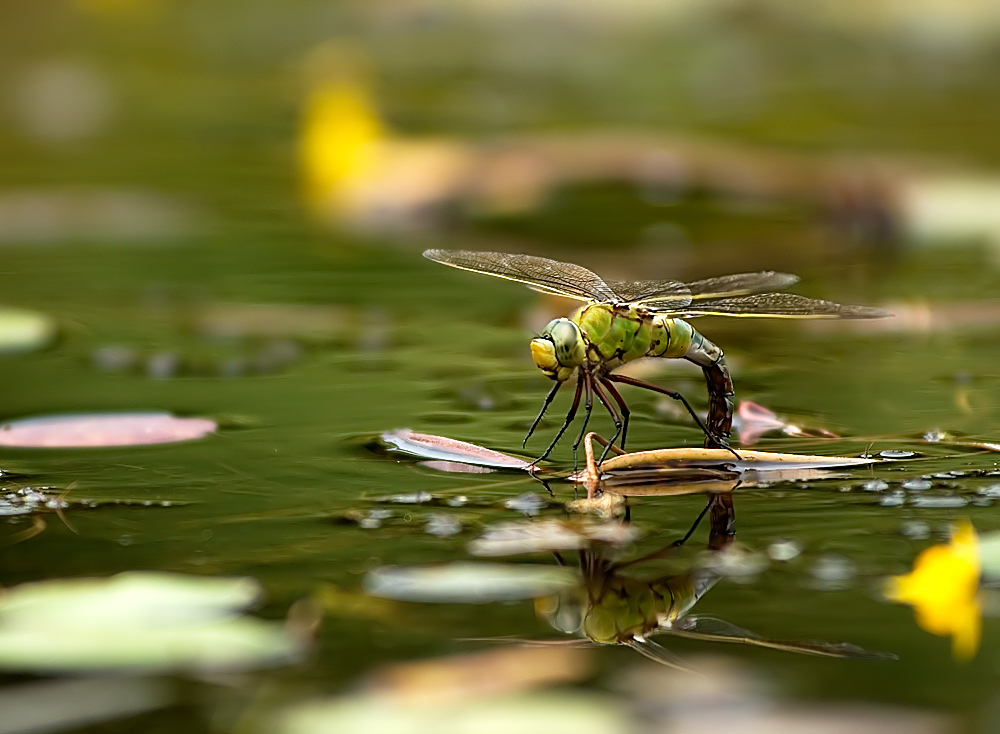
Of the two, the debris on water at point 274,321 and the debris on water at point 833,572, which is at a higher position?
the debris on water at point 274,321

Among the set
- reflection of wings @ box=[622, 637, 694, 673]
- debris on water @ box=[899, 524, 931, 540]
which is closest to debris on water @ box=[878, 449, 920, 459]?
debris on water @ box=[899, 524, 931, 540]

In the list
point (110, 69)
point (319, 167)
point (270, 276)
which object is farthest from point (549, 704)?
point (110, 69)

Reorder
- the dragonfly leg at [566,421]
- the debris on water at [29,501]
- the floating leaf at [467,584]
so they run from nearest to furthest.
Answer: the floating leaf at [467,584]
the debris on water at [29,501]
the dragonfly leg at [566,421]

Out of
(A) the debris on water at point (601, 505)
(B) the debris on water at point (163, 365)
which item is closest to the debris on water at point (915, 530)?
(A) the debris on water at point (601, 505)

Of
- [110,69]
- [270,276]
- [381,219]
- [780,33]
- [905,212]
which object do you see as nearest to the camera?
[270,276]

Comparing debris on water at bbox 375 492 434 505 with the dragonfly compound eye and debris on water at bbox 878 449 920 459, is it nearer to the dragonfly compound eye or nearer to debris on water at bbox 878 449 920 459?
the dragonfly compound eye

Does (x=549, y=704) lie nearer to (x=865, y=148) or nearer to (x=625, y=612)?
(x=625, y=612)

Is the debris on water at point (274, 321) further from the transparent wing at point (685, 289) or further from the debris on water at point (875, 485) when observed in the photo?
the debris on water at point (875, 485)
